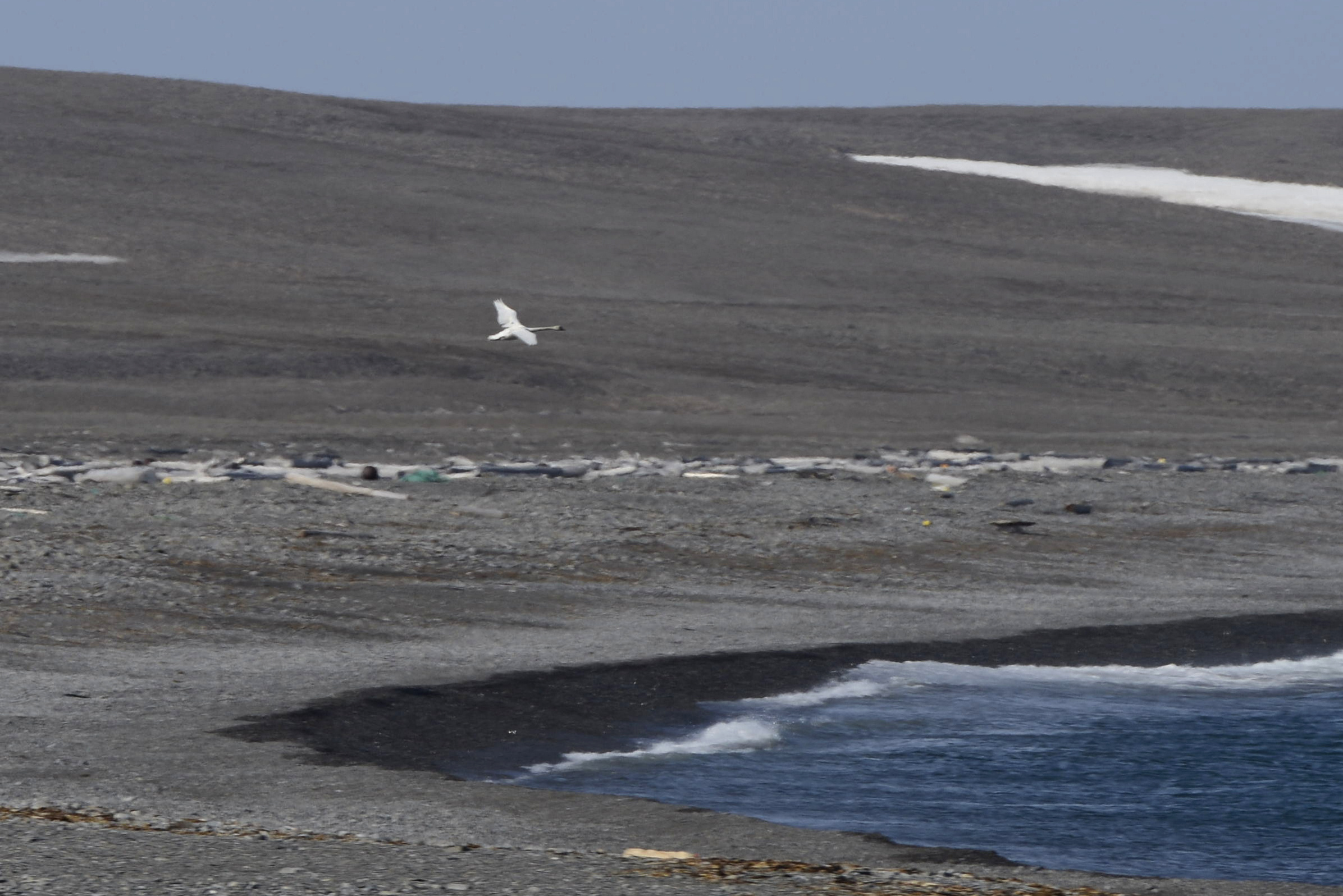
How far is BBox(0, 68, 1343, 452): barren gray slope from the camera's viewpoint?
2509cm

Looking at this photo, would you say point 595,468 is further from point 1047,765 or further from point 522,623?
Answer: point 1047,765

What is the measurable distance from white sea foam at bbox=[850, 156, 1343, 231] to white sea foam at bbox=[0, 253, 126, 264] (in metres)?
25.0

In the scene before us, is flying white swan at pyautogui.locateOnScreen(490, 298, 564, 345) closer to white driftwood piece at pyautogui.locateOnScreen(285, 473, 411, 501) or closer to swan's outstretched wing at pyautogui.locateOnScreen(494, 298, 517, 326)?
swan's outstretched wing at pyautogui.locateOnScreen(494, 298, 517, 326)

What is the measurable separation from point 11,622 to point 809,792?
16.7 ft

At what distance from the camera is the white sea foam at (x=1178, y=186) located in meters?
50.1

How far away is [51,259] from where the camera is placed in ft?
110

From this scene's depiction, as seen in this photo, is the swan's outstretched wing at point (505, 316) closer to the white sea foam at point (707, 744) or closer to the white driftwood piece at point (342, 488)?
the white driftwood piece at point (342, 488)

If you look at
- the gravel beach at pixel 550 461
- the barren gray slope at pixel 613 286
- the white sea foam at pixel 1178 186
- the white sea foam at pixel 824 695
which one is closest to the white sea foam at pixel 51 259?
the gravel beach at pixel 550 461

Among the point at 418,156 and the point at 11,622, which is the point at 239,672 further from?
the point at 418,156

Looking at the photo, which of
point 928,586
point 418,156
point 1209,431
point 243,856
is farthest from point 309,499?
point 418,156

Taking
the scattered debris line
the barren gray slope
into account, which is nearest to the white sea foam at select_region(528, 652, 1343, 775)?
the scattered debris line

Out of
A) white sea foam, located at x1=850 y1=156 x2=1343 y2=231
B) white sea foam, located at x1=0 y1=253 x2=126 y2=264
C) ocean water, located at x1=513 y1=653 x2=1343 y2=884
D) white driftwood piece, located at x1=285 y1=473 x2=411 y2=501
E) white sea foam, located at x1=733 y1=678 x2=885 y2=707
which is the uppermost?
white sea foam, located at x1=850 y1=156 x2=1343 y2=231

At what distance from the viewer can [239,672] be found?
1006 cm

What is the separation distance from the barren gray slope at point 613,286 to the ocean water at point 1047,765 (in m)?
11.7
